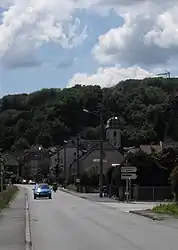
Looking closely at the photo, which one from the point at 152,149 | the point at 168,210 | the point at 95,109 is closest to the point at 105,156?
the point at 95,109

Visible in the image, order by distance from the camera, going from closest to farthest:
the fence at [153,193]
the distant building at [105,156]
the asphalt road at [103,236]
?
→ the asphalt road at [103,236], the fence at [153,193], the distant building at [105,156]

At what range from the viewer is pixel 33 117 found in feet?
620

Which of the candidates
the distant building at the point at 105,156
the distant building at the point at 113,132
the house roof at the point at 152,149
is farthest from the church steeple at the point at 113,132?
the house roof at the point at 152,149

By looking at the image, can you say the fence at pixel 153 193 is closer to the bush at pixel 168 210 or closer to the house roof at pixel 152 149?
the house roof at pixel 152 149

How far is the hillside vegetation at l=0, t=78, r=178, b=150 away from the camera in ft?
443

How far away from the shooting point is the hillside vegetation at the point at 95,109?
135m

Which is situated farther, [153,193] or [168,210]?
[153,193]

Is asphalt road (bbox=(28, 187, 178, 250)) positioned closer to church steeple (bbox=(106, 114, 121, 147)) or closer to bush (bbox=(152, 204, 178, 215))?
bush (bbox=(152, 204, 178, 215))

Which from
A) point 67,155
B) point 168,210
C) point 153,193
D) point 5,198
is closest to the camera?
point 168,210

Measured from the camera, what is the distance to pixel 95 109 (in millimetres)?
143500

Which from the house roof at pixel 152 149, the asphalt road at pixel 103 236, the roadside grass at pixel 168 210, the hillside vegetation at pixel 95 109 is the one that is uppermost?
the hillside vegetation at pixel 95 109

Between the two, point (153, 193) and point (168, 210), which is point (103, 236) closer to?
point (168, 210)

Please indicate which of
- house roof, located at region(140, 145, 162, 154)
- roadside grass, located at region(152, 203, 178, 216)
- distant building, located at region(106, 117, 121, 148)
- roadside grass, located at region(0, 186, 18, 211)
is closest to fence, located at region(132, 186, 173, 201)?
house roof, located at region(140, 145, 162, 154)

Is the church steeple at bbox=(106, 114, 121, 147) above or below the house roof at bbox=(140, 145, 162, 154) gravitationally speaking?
above
